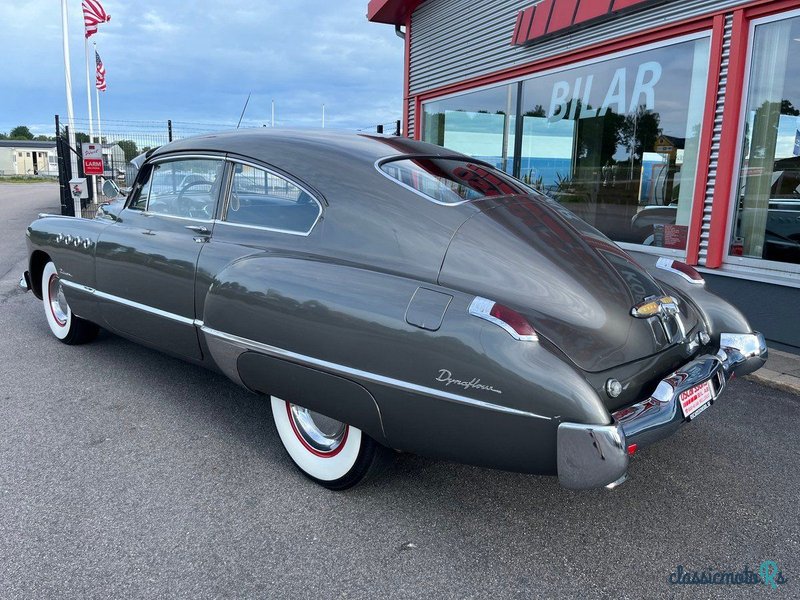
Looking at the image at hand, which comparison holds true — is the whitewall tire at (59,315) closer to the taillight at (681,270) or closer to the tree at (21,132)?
the taillight at (681,270)

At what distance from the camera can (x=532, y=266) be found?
95.5 inches

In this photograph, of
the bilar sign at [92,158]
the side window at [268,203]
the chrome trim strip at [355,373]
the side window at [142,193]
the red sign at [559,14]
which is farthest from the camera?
the bilar sign at [92,158]

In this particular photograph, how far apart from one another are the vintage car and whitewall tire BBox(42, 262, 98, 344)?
1.52 m

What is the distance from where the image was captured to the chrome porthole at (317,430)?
9.05ft

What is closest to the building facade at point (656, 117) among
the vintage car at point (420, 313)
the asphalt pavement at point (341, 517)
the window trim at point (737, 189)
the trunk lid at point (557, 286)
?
the window trim at point (737, 189)

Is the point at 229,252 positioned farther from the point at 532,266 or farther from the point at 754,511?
the point at 754,511

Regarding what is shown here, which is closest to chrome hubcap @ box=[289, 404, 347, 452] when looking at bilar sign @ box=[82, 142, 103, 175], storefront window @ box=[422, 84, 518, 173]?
storefront window @ box=[422, 84, 518, 173]

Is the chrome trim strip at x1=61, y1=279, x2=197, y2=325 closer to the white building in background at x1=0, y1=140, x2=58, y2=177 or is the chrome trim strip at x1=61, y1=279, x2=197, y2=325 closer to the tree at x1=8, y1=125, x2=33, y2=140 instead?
the white building in background at x1=0, y1=140, x2=58, y2=177

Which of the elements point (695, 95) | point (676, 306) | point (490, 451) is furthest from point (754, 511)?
point (695, 95)

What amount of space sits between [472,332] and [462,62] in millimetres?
7529

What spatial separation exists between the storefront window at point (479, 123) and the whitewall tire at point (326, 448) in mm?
5825

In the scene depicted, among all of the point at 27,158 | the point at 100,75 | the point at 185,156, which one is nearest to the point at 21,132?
the point at 27,158

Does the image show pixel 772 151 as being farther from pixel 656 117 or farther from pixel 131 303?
pixel 131 303

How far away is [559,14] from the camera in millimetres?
6793
